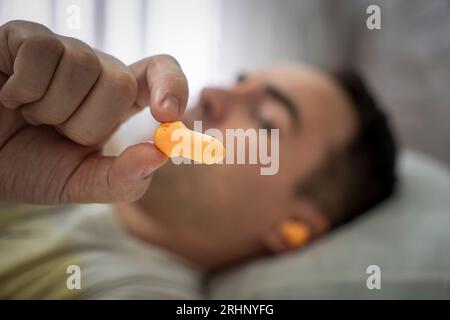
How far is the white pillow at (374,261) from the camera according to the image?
691mm

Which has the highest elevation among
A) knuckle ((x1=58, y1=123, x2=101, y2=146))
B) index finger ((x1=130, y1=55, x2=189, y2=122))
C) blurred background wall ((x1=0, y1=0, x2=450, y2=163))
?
blurred background wall ((x1=0, y1=0, x2=450, y2=163))

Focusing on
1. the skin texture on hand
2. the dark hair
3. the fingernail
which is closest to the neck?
the dark hair

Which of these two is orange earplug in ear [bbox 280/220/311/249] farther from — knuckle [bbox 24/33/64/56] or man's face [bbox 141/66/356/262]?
knuckle [bbox 24/33/64/56]

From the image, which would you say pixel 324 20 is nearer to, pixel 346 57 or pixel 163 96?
pixel 346 57

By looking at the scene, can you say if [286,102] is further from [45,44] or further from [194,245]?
[45,44]

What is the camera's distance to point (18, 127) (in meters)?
0.50

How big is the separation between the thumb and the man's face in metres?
0.25

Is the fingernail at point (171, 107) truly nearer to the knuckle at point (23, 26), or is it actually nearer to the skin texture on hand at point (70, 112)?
the skin texture on hand at point (70, 112)

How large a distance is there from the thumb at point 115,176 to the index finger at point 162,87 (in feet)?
0.12

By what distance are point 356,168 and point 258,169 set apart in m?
0.21

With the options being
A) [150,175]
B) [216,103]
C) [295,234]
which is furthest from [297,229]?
[150,175]

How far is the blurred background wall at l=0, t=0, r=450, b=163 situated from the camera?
63 cm

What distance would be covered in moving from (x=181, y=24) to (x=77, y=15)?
143mm

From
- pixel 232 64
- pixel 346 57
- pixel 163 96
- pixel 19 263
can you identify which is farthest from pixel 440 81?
pixel 19 263
